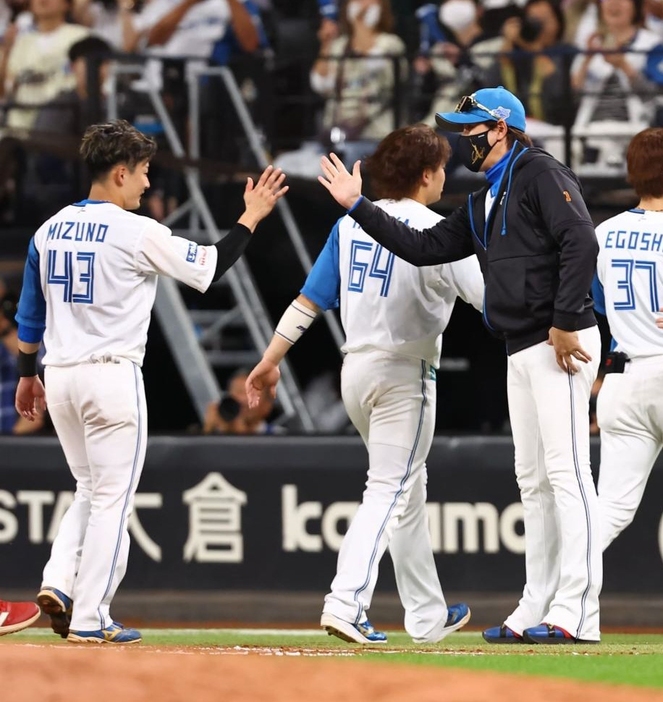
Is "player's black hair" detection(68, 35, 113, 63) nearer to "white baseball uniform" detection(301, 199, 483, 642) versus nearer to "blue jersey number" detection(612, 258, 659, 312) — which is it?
"white baseball uniform" detection(301, 199, 483, 642)

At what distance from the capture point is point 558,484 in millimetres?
5523

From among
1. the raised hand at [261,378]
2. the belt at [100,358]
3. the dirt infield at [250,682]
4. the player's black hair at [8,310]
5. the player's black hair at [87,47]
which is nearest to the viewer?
the dirt infield at [250,682]

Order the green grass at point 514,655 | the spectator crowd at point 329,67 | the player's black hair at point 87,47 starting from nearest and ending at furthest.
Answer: the green grass at point 514,655
the spectator crowd at point 329,67
the player's black hair at point 87,47

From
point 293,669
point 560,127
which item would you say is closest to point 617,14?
point 560,127

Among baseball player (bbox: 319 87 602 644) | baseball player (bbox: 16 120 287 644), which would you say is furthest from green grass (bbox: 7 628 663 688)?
baseball player (bbox: 16 120 287 644)

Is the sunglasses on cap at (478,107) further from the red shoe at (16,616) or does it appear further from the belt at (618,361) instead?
the red shoe at (16,616)

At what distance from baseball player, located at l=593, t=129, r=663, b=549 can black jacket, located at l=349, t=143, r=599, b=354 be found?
0.53 meters

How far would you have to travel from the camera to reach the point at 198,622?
8570 millimetres

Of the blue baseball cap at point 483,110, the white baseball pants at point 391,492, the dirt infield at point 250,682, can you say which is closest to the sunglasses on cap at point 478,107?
the blue baseball cap at point 483,110

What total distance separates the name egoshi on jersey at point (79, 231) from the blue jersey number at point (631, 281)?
2.04m

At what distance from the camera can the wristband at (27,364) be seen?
19.7ft

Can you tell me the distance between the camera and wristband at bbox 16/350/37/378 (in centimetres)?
600

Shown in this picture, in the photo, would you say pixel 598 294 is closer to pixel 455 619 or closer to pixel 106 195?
Result: pixel 455 619

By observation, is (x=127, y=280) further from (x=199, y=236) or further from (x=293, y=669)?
(x=199, y=236)
